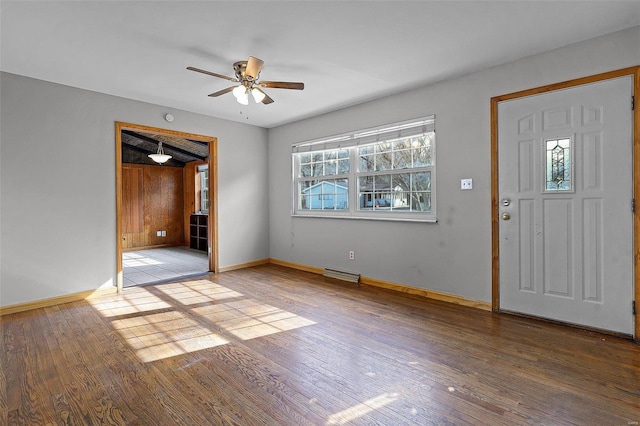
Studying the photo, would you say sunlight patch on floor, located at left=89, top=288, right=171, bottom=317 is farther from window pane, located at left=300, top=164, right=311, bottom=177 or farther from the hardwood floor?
window pane, located at left=300, top=164, right=311, bottom=177

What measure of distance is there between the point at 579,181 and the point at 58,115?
Result: 5328 millimetres

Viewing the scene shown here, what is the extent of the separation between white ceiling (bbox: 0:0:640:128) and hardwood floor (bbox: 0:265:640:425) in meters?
2.48

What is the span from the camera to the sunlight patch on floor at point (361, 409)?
1659mm

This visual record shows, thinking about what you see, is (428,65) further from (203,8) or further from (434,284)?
→ (434,284)

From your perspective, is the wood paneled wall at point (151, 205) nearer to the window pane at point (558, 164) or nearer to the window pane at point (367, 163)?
the window pane at point (367, 163)

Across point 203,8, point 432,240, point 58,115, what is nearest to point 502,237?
point 432,240

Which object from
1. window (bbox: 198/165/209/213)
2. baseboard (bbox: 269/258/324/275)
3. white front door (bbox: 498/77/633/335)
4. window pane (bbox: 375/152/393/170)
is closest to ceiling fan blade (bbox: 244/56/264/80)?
window pane (bbox: 375/152/393/170)

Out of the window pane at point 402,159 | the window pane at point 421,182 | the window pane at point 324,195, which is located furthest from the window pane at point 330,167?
the window pane at point 421,182

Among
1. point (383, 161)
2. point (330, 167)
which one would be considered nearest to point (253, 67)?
point (383, 161)

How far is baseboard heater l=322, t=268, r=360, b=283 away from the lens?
4.51 m

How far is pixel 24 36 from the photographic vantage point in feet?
8.62

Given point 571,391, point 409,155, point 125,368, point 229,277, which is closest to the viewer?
point 571,391

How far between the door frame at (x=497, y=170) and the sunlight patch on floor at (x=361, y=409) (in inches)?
77.5

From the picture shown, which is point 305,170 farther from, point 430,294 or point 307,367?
point 307,367
